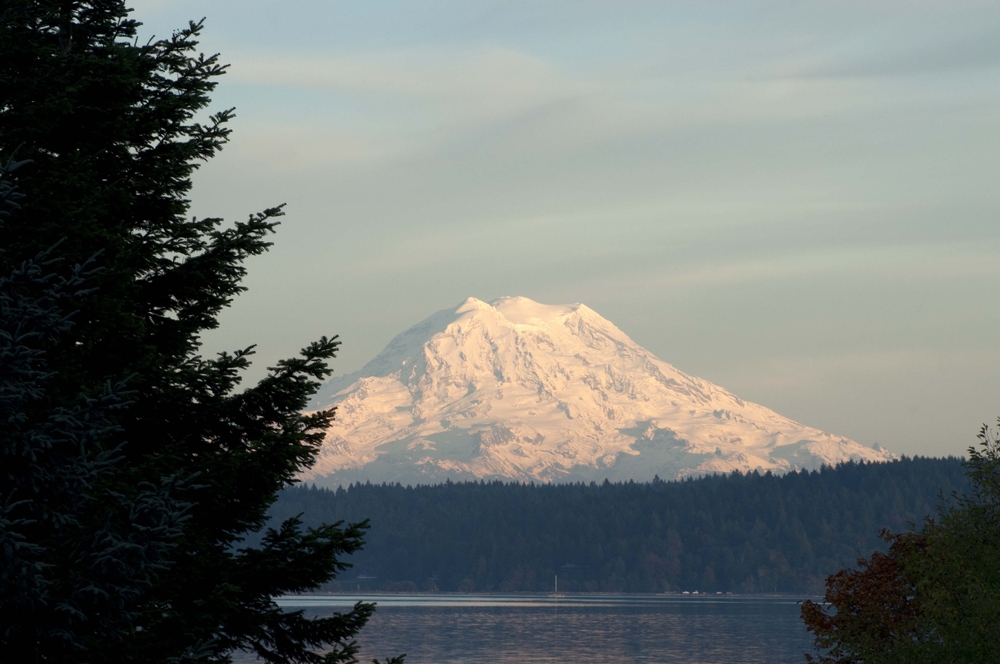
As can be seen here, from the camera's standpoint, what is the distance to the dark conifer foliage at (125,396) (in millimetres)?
13273

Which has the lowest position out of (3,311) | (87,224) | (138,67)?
(3,311)

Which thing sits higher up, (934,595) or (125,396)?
Answer: (125,396)

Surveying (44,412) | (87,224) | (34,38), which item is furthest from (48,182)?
(44,412)

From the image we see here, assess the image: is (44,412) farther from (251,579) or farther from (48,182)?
(251,579)

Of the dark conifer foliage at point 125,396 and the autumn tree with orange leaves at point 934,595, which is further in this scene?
the autumn tree with orange leaves at point 934,595

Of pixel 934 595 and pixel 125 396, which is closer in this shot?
pixel 125 396

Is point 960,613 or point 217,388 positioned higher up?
point 217,388

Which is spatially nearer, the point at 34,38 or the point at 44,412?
the point at 44,412

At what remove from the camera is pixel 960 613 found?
117ft

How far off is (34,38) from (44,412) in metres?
6.57

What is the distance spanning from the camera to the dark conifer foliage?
13273mm

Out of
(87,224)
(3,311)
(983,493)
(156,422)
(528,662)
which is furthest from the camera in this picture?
(528,662)

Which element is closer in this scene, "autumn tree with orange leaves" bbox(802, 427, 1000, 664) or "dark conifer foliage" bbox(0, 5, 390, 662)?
"dark conifer foliage" bbox(0, 5, 390, 662)

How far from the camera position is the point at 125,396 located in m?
15.5
